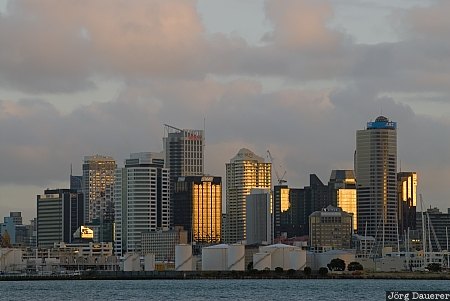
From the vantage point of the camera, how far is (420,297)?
8731 cm

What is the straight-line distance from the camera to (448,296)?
9406 cm

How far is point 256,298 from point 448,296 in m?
99.2

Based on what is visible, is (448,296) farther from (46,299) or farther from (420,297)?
(46,299)

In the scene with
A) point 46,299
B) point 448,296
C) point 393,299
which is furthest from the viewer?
point 46,299

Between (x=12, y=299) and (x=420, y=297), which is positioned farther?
(x=12, y=299)

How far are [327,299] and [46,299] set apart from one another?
1724 inches

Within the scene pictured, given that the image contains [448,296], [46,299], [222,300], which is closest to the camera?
[448,296]

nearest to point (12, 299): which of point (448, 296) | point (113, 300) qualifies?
point (113, 300)

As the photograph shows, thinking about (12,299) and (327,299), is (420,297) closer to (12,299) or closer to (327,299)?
(327,299)

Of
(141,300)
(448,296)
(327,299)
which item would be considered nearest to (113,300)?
(141,300)

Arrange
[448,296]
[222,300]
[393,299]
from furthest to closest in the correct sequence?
1. [222,300]
2. [448,296]
3. [393,299]

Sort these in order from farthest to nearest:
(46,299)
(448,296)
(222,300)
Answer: (46,299) < (222,300) < (448,296)

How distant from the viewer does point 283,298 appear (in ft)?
628

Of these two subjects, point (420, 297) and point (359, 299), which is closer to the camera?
point (420, 297)
